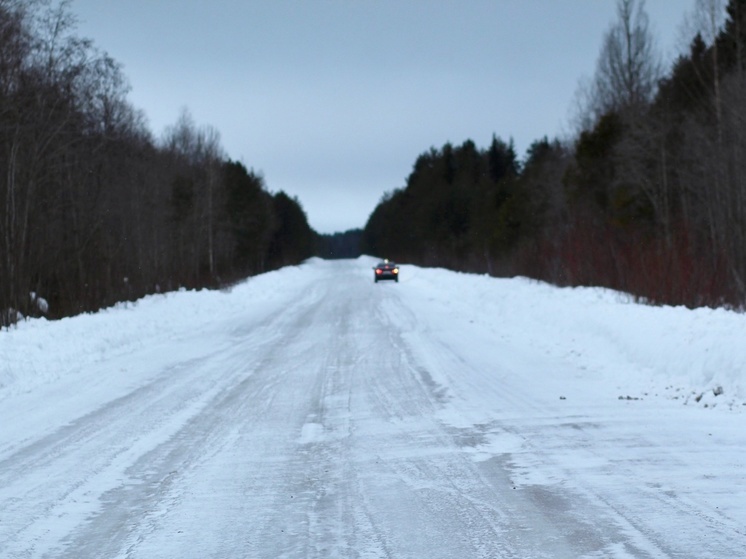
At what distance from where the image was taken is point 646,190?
3812cm

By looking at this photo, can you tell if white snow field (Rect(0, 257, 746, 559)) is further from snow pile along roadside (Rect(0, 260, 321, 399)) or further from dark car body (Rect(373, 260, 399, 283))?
dark car body (Rect(373, 260, 399, 283))

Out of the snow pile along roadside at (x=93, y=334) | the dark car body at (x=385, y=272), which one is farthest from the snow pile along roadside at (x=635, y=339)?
the dark car body at (x=385, y=272)

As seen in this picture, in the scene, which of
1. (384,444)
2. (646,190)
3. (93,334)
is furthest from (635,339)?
(646,190)

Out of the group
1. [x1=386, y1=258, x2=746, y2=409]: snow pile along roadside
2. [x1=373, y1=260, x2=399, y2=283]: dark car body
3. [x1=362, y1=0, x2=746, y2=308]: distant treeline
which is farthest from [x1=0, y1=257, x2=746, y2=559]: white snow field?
[x1=373, y1=260, x2=399, y2=283]: dark car body

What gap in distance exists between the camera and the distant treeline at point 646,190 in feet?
65.6

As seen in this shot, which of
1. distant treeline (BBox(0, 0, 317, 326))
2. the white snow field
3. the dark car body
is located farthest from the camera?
the dark car body

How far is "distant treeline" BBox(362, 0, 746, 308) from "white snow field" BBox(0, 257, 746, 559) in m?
4.01

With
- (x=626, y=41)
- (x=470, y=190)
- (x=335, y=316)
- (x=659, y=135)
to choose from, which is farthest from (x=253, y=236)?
(x=335, y=316)

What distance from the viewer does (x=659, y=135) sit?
38000 millimetres

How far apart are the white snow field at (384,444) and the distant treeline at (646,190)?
4006 mm

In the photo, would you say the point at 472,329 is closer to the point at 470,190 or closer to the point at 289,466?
the point at 289,466

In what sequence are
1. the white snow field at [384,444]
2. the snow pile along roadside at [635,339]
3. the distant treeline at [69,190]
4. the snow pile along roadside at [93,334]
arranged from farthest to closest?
the distant treeline at [69,190] → the snow pile along roadside at [93,334] → the snow pile along roadside at [635,339] → the white snow field at [384,444]

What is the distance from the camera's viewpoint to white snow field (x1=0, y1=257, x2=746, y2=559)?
536cm

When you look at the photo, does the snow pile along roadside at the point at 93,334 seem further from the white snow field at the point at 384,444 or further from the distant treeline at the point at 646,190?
the distant treeline at the point at 646,190
